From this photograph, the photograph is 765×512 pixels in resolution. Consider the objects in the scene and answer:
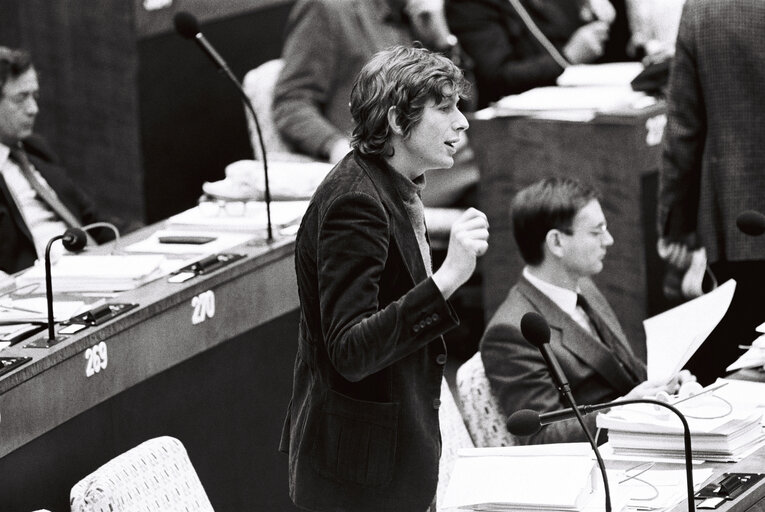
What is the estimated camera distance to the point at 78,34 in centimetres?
584

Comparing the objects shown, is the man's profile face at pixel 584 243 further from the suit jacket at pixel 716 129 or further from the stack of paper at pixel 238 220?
the stack of paper at pixel 238 220

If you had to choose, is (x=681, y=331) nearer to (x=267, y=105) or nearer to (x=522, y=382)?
(x=522, y=382)

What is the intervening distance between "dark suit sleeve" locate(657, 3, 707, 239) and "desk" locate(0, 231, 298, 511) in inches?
41.7

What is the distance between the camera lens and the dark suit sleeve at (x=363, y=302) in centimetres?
235

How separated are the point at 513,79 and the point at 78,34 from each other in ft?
5.86

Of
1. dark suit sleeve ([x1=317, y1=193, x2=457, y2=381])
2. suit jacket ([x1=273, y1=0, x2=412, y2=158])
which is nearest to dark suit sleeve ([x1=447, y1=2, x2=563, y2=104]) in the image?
suit jacket ([x1=273, y1=0, x2=412, y2=158])

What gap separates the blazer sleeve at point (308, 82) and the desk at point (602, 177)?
57 centimetres

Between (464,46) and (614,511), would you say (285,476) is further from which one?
(464,46)

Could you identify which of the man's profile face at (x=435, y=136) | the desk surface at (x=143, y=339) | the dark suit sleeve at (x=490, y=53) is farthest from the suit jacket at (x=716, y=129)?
the dark suit sleeve at (x=490, y=53)

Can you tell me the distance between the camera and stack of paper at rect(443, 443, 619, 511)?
2449 millimetres

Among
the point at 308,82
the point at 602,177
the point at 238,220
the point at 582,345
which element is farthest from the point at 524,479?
the point at 308,82

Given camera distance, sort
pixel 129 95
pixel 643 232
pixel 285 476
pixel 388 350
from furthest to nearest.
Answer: pixel 129 95
pixel 643 232
pixel 285 476
pixel 388 350

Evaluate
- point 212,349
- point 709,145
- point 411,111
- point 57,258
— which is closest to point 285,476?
point 212,349

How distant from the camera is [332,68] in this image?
544cm
